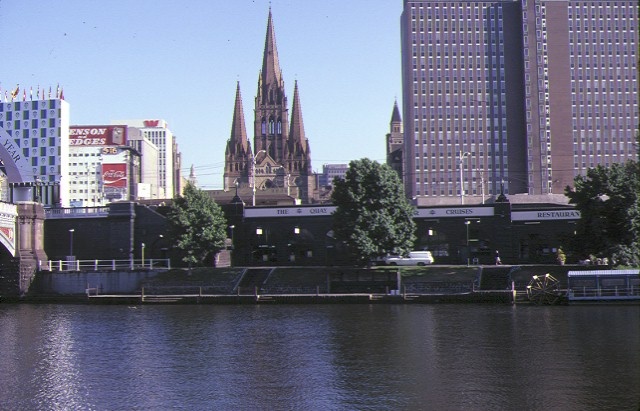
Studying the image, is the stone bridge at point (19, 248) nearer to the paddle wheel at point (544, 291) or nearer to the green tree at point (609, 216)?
the paddle wheel at point (544, 291)

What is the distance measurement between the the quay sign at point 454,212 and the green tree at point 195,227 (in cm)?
2575

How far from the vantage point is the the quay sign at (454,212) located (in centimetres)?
9475

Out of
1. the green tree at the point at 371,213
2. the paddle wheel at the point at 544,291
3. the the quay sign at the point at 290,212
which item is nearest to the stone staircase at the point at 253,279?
the green tree at the point at 371,213

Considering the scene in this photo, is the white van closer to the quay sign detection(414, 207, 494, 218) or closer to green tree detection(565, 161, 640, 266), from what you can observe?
the quay sign detection(414, 207, 494, 218)

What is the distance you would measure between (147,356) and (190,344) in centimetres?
464

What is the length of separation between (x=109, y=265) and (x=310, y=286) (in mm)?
29171

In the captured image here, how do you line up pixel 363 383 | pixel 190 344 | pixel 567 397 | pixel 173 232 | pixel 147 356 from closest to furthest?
pixel 567 397 → pixel 363 383 → pixel 147 356 → pixel 190 344 → pixel 173 232

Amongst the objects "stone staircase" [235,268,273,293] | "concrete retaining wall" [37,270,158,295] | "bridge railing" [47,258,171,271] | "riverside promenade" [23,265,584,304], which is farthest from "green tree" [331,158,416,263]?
"concrete retaining wall" [37,270,158,295]

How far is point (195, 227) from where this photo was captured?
297 ft

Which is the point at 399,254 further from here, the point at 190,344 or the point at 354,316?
the point at 190,344

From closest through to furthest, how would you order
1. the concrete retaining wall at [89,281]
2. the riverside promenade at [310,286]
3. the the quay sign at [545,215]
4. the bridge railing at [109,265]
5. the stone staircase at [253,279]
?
1. the riverside promenade at [310,286]
2. the stone staircase at [253,279]
3. the concrete retaining wall at [89,281]
4. the bridge railing at [109,265]
5. the the quay sign at [545,215]

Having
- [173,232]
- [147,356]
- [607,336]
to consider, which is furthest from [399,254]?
[147,356]

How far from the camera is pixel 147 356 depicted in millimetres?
45781

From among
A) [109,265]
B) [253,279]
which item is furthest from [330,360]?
[109,265]
